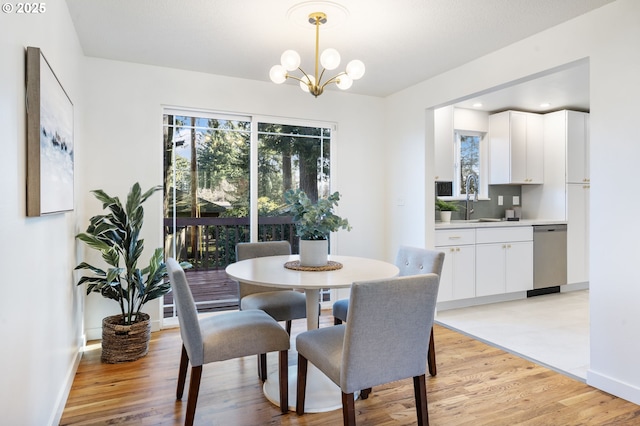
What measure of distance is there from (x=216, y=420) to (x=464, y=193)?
158 inches

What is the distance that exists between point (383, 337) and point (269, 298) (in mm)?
1268

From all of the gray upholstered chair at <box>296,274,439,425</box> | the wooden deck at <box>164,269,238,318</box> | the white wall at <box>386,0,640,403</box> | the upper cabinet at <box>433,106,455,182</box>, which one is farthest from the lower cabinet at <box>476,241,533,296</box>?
the gray upholstered chair at <box>296,274,439,425</box>

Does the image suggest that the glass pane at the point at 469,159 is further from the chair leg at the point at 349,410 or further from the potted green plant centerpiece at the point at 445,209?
the chair leg at the point at 349,410

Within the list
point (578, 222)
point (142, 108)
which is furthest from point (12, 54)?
point (578, 222)

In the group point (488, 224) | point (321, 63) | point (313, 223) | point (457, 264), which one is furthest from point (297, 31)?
point (488, 224)

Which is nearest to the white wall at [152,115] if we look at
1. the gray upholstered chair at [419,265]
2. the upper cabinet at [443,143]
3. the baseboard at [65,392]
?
the baseboard at [65,392]

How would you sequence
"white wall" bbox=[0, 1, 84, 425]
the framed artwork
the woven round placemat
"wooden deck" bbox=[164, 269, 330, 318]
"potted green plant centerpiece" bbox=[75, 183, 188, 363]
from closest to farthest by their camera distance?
"white wall" bbox=[0, 1, 84, 425], the framed artwork, the woven round placemat, "potted green plant centerpiece" bbox=[75, 183, 188, 363], "wooden deck" bbox=[164, 269, 330, 318]

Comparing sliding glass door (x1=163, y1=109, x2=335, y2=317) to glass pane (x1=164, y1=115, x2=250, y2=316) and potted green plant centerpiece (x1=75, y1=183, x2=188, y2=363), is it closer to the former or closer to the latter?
glass pane (x1=164, y1=115, x2=250, y2=316)

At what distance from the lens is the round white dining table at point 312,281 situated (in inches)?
78.9

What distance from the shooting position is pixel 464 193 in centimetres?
500

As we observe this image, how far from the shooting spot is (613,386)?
7.70 feet

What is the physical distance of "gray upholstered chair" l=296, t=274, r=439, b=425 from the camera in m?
1.60

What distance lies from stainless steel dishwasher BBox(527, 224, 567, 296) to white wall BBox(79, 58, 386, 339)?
2197 mm

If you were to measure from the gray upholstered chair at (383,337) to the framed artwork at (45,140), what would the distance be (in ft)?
4.55
